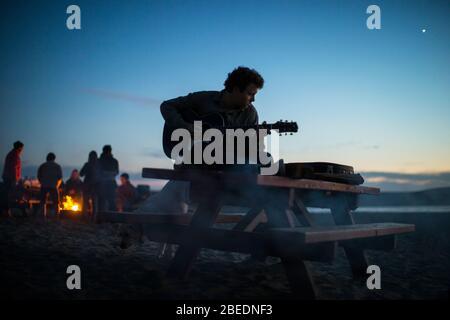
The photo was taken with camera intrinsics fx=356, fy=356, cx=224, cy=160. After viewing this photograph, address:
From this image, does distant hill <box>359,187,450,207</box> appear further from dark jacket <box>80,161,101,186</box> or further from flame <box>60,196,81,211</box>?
dark jacket <box>80,161,101,186</box>

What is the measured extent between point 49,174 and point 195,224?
28.0 feet

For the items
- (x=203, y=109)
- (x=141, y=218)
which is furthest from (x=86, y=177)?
(x=141, y=218)

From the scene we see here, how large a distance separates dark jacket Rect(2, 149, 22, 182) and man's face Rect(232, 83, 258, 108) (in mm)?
8198

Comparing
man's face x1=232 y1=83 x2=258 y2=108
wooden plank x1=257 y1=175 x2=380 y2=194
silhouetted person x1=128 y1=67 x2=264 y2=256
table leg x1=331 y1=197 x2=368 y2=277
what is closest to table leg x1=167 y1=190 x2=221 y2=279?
wooden plank x1=257 y1=175 x2=380 y2=194

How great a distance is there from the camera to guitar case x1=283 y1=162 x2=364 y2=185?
2840 millimetres

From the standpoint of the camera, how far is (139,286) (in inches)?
121

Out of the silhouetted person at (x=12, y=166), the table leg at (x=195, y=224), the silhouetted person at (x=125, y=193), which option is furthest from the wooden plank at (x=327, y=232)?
the silhouetted person at (x=125, y=193)

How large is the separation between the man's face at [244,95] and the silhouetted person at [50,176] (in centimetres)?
832

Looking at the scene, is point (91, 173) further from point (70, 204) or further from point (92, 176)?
point (70, 204)

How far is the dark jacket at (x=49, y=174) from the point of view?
10273 mm

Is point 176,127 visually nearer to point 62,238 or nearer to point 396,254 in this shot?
point 62,238

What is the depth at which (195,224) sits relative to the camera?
3.23 m

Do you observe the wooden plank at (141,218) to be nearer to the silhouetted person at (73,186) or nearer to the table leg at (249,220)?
the table leg at (249,220)
